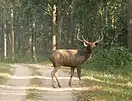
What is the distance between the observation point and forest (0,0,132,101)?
72.6 feet

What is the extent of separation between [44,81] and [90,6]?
26343 mm

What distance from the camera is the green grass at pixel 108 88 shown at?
14.7m

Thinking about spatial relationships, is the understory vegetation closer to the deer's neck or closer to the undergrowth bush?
the undergrowth bush

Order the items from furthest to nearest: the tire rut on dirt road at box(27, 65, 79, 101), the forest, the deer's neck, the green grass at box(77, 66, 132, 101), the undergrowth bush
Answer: the undergrowth bush
the forest
the deer's neck
the tire rut on dirt road at box(27, 65, 79, 101)
the green grass at box(77, 66, 132, 101)

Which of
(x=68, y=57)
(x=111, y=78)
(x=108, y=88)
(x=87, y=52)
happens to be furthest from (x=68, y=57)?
(x=111, y=78)

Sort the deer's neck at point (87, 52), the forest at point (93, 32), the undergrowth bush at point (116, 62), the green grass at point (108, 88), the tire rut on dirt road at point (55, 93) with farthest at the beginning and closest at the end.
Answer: the undergrowth bush at point (116, 62)
the forest at point (93, 32)
the deer's neck at point (87, 52)
the tire rut on dirt road at point (55, 93)
the green grass at point (108, 88)

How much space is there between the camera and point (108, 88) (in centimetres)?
1744

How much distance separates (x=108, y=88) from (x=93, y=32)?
36.3 m

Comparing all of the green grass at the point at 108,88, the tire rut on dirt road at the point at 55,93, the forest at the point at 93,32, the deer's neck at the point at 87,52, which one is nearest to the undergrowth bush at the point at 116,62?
the forest at the point at 93,32

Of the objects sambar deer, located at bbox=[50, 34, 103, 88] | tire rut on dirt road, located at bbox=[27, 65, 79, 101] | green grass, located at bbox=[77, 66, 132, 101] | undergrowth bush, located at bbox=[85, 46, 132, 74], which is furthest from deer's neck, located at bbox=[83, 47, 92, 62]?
undergrowth bush, located at bbox=[85, 46, 132, 74]

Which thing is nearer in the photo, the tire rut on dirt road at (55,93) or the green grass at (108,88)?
the green grass at (108,88)

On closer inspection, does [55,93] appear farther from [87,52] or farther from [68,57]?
[87,52]

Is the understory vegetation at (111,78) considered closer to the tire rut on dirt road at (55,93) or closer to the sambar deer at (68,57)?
the tire rut on dirt road at (55,93)

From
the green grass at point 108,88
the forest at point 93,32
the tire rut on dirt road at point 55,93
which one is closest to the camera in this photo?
the green grass at point 108,88
